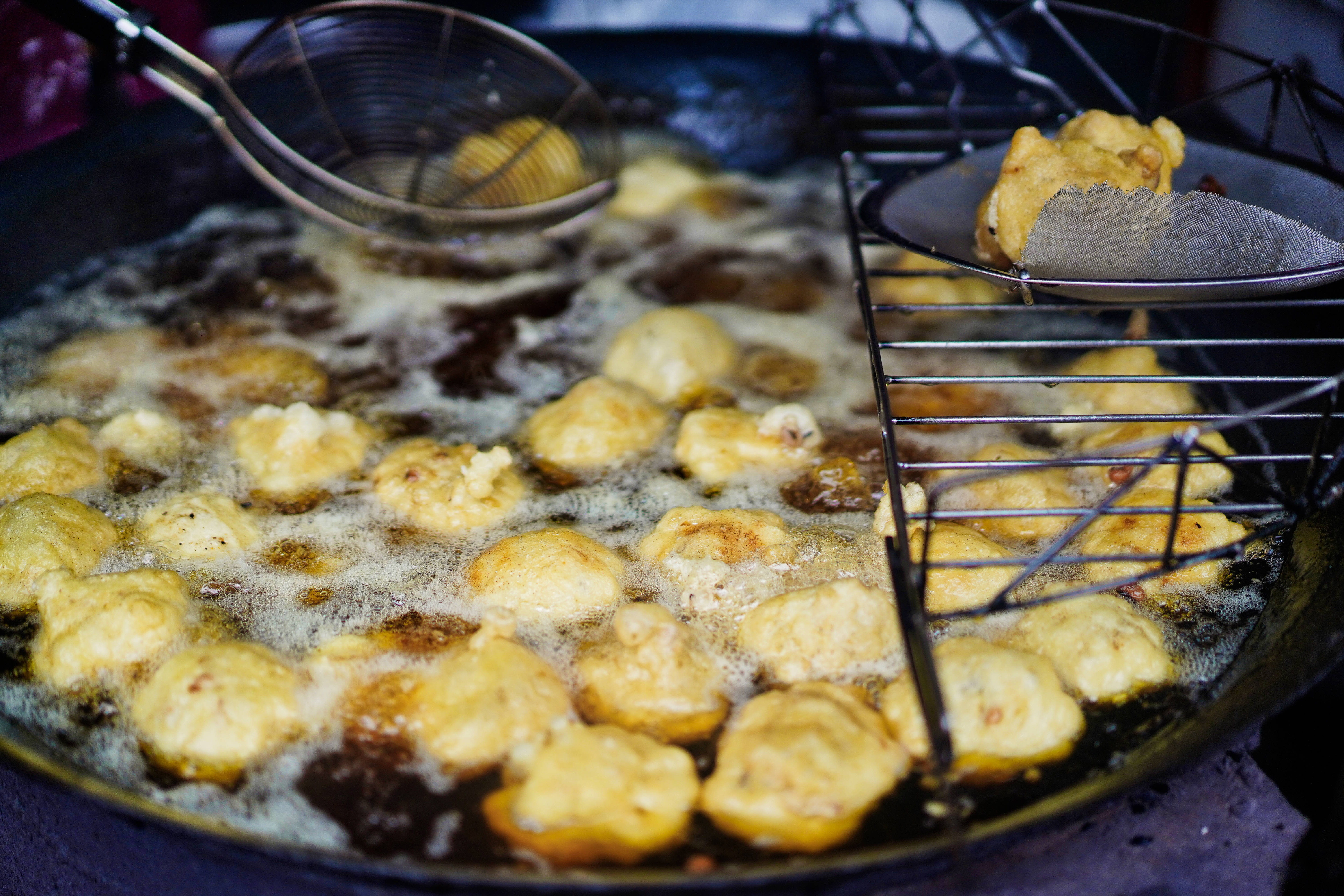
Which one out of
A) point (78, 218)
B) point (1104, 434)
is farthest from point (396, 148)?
point (1104, 434)

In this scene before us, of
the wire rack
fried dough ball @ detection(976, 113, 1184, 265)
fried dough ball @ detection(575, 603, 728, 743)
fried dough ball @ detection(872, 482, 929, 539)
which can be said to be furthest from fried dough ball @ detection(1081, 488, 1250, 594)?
fried dough ball @ detection(575, 603, 728, 743)

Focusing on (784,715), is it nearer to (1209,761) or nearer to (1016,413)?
(1209,761)

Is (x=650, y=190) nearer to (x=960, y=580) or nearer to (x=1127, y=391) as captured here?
(x=1127, y=391)

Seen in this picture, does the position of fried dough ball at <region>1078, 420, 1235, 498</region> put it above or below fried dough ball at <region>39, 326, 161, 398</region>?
above

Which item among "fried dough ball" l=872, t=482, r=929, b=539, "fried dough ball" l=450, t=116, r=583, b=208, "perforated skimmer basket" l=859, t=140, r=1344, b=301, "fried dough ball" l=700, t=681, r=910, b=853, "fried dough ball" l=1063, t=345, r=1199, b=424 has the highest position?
"perforated skimmer basket" l=859, t=140, r=1344, b=301

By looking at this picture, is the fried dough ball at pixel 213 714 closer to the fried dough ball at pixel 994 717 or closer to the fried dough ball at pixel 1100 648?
the fried dough ball at pixel 994 717

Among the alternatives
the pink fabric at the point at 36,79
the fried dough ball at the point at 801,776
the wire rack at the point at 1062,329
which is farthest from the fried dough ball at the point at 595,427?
the pink fabric at the point at 36,79

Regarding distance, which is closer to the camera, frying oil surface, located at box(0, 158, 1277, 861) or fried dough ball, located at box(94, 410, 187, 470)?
frying oil surface, located at box(0, 158, 1277, 861)

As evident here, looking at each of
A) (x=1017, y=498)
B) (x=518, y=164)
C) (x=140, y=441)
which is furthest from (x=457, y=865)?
(x=518, y=164)

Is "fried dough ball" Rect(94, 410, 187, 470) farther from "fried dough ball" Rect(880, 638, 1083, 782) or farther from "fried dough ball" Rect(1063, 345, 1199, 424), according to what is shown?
"fried dough ball" Rect(1063, 345, 1199, 424)
